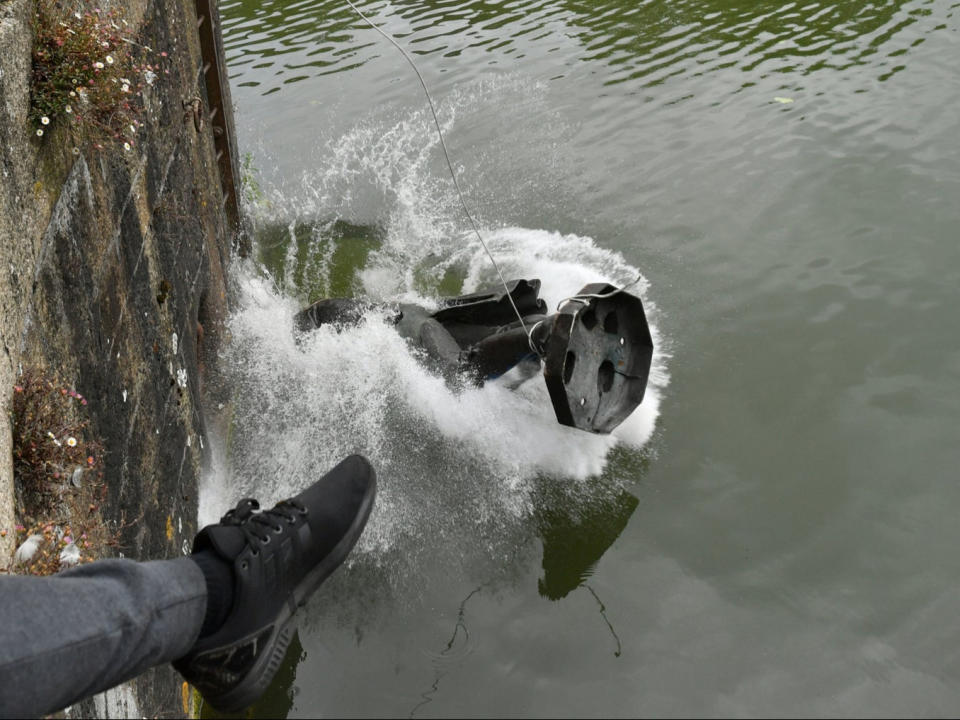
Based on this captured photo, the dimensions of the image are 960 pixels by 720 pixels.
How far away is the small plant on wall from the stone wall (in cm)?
6

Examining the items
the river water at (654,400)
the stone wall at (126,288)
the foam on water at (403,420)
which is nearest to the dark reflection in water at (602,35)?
the river water at (654,400)

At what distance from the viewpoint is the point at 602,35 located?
11898mm

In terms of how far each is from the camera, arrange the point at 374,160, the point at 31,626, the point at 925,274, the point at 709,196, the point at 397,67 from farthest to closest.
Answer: the point at 397,67 < the point at 374,160 < the point at 709,196 < the point at 925,274 < the point at 31,626

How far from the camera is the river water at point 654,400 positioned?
4.08 meters

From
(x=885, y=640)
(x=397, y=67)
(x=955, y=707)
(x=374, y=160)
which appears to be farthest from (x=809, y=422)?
(x=397, y=67)

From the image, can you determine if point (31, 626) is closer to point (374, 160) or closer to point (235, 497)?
point (235, 497)

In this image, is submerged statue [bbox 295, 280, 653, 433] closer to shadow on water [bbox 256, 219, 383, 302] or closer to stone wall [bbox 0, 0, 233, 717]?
stone wall [bbox 0, 0, 233, 717]

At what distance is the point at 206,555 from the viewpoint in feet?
9.78

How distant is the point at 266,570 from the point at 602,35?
10230mm

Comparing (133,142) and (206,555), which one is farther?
(133,142)

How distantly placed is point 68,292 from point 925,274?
17.9 feet

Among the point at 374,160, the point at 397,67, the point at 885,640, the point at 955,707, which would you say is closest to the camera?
the point at 955,707

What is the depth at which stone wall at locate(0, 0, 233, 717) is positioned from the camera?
2.83m

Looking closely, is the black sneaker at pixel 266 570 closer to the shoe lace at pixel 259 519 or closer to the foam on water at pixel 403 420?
the shoe lace at pixel 259 519
